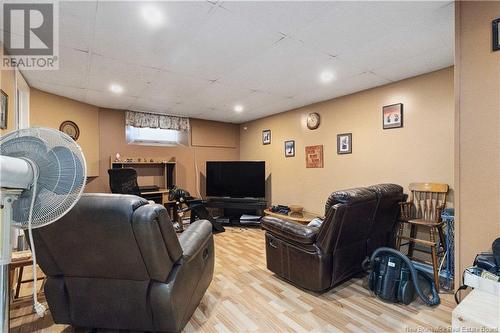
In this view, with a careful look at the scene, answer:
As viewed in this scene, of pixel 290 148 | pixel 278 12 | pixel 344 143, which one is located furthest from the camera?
pixel 290 148

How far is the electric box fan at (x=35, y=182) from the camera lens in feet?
2.60

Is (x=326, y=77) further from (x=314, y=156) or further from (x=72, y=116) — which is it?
(x=72, y=116)

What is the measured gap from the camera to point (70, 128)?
4.02 m

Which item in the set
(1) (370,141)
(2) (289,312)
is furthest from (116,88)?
(1) (370,141)

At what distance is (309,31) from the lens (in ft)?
6.80

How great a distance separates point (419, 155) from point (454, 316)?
2.63 metres

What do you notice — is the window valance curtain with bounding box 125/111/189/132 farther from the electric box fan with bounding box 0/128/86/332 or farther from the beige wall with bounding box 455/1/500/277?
the beige wall with bounding box 455/1/500/277

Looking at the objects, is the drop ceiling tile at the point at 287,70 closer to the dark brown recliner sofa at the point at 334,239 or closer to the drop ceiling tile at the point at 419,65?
the drop ceiling tile at the point at 419,65

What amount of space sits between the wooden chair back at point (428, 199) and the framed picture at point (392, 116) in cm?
85

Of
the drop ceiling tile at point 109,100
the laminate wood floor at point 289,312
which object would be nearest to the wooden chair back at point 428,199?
the laminate wood floor at point 289,312

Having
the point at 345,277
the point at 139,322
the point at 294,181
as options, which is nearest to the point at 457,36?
the point at 345,277

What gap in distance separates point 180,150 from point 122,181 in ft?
5.51

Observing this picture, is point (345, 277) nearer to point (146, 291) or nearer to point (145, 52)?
point (146, 291)

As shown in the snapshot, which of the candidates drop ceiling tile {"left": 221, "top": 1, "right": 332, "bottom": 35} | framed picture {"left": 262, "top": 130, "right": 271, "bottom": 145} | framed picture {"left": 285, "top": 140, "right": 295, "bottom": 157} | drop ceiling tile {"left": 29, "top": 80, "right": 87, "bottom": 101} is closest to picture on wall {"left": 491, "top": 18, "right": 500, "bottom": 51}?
drop ceiling tile {"left": 221, "top": 1, "right": 332, "bottom": 35}
